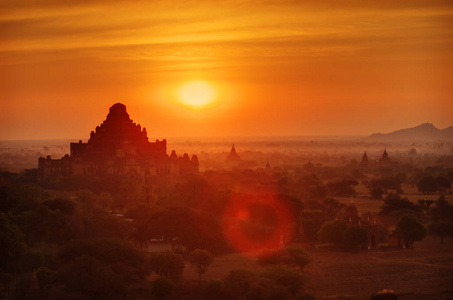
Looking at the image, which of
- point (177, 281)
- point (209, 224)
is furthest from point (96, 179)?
point (177, 281)

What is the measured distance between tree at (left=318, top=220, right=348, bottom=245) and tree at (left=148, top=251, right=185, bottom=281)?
45.9 feet

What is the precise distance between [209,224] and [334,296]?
14.2 m

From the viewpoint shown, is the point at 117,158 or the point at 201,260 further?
the point at 117,158

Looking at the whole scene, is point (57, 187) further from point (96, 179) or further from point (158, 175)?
point (158, 175)

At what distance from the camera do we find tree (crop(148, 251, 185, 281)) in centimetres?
4359

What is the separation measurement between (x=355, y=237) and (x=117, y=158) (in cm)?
4344

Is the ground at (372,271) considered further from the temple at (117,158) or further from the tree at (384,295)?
the temple at (117,158)

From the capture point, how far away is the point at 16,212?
2297 inches

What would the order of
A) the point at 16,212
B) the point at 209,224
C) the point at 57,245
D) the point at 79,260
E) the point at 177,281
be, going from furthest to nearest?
the point at 16,212 → the point at 209,224 → the point at 57,245 → the point at 177,281 → the point at 79,260

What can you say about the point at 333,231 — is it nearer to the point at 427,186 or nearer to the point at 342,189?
the point at 342,189

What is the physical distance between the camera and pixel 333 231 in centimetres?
5528

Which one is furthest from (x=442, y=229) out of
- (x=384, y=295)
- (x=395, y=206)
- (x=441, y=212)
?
(x=384, y=295)

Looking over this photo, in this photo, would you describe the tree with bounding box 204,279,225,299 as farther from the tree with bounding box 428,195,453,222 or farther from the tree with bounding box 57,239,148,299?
the tree with bounding box 428,195,453,222

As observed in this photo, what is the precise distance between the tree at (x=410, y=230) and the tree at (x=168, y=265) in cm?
1777
